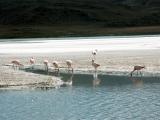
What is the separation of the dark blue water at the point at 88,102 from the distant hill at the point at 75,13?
165 ft

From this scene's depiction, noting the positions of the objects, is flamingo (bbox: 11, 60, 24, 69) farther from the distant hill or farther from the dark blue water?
the distant hill

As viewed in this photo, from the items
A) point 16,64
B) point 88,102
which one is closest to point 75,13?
point 16,64

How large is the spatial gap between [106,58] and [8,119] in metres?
16.4

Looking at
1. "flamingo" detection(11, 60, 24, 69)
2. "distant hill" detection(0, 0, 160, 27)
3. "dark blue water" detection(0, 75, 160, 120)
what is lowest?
"dark blue water" detection(0, 75, 160, 120)

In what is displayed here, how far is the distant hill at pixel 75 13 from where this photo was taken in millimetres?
81125

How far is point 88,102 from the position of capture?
22109mm

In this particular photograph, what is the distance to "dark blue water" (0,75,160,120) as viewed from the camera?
779 inches

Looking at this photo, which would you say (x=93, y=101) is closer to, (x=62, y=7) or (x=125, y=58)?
→ (x=125, y=58)

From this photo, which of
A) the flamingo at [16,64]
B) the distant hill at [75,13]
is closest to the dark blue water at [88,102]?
the flamingo at [16,64]

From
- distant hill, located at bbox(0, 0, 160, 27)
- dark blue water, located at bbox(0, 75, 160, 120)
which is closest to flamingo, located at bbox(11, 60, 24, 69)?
dark blue water, located at bbox(0, 75, 160, 120)

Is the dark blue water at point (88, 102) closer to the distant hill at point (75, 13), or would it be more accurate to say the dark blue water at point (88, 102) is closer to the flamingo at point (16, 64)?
the flamingo at point (16, 64)

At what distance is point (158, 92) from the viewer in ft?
79.0

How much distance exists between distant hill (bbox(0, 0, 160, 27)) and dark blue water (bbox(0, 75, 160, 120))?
5026 centimetres

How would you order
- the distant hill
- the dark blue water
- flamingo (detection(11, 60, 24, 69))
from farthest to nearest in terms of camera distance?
the distant hill < flamingo (detection(11, 60, 24, 69)) < the dark blue water
